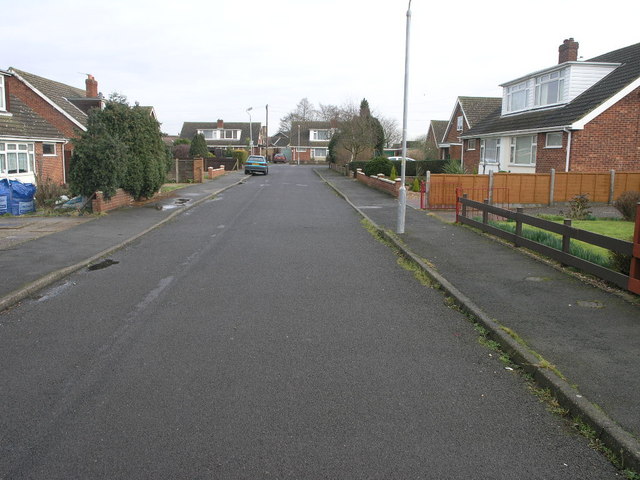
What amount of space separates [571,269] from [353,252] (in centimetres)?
436

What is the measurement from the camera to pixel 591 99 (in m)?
24.4

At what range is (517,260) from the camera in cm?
1087

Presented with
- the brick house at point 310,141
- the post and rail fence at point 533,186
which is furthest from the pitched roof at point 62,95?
the brick house at point 310,141

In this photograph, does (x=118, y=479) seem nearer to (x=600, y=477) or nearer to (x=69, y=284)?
(x=600, y=477)

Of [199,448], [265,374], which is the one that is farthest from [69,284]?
[199,448]

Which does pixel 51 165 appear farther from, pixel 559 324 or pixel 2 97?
pixel 559 324

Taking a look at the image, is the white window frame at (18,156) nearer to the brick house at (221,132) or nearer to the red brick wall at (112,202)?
the red brick wall at (112,202)

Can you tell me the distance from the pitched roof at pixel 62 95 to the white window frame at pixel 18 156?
5819 millimetres

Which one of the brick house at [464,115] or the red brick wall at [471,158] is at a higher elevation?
the brick house at [464,115]

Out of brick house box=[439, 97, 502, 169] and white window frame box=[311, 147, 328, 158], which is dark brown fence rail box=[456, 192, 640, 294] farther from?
white window frame box=[311, 147, 328, 158]

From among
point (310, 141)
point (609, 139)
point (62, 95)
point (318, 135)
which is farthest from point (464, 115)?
point (310, 141)

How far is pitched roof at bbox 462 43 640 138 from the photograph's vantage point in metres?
23.6

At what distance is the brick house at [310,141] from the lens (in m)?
102

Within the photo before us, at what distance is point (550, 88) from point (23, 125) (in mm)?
24778
